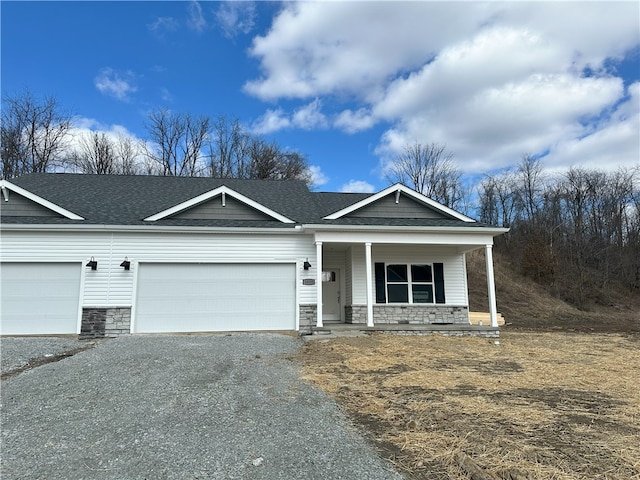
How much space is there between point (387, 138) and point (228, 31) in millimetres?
16775

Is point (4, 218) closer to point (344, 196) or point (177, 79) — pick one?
point (177, 79)

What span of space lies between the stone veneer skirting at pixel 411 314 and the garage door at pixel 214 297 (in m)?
2.09

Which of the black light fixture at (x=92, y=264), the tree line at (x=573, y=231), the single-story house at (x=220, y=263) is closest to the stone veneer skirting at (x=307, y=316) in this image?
the single-story house at (x=220, y=263)

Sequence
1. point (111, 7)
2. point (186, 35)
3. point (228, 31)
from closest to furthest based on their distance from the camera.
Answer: point (111, 7)
point (186, 35)
point (228, 31)

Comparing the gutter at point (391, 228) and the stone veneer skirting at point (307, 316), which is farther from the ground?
the gutter at point (391, 228)

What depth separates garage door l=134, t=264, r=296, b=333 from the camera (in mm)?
10727

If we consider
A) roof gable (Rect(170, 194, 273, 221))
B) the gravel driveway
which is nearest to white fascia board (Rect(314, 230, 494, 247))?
roof gable (Rect(170, 194, 273, 221))

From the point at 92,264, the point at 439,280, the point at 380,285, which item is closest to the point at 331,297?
the point at 380,285

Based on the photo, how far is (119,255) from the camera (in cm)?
1066

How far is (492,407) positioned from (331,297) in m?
8.85

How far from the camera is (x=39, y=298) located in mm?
10273

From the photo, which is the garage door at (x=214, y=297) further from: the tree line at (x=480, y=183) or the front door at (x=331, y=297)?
the tree line at (x=480, y=183)

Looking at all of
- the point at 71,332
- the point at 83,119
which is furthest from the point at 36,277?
the point at 83,119

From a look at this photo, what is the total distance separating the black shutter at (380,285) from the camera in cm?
1234
